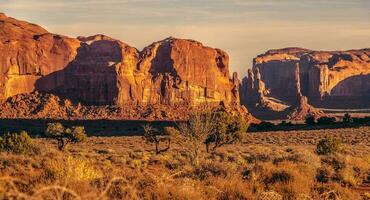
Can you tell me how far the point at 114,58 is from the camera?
11194cm

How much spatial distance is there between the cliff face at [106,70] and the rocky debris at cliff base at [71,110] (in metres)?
2.03

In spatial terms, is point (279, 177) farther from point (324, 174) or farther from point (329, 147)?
point (329, 147)

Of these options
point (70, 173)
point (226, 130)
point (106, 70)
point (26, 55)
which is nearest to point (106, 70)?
point (106, 70)

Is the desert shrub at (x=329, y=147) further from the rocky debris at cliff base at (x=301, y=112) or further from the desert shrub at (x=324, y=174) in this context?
the rocky debris at cliff base at (x=301, y=112)

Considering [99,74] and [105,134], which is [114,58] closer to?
[99,74]

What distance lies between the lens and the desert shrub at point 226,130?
44.9 m

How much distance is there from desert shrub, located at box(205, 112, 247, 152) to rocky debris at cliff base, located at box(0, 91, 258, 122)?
41652mm

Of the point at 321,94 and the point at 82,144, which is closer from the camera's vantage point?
the point at 82,144

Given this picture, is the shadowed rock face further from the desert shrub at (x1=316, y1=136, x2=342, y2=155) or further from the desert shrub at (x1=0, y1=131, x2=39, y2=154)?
the desert shrub at (x1=316, y1=136, x2=342, y2=155)

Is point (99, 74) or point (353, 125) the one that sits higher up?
point (99, 74)

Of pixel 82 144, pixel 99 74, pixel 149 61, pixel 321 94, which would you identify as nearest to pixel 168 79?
pixel 149 61

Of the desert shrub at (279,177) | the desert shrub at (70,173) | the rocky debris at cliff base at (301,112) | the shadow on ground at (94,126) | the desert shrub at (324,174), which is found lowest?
the rocky debris at cliff base at (301,112)

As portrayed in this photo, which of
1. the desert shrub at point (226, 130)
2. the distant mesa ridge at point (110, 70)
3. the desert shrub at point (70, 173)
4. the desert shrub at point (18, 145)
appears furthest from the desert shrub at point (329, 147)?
the distant mesa ridge at point (110, 70)

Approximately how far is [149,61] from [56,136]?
60.4 metres
